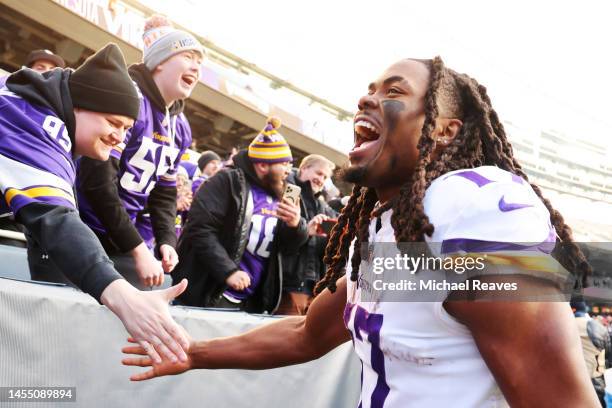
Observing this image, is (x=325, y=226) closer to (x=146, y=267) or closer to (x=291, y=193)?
(x=291, y=193)

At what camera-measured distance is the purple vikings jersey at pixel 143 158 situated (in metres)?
3.33

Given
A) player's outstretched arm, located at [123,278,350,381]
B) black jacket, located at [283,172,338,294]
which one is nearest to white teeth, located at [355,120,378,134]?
player's outstretched arm, located at [123,278,350,381]

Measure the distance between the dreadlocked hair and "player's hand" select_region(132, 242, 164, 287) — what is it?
1.53 m

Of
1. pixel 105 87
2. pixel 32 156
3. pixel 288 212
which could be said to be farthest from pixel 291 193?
pixel 32 156

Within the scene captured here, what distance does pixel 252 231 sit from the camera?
4273mm

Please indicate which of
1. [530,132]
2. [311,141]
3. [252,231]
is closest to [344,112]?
[311,141]

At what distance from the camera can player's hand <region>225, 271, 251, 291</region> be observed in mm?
3924

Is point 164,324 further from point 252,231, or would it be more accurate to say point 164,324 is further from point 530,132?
point 530,132

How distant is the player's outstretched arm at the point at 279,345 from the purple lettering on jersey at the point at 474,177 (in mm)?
634

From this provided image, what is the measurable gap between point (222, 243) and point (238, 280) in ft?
1.33

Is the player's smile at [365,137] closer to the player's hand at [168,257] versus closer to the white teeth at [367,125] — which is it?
the white teeth at [367,125]

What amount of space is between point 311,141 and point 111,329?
19.6m

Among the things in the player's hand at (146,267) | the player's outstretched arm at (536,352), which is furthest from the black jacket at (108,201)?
the player's outstretched arm at (536,352)

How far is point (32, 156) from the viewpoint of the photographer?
2.03 m
